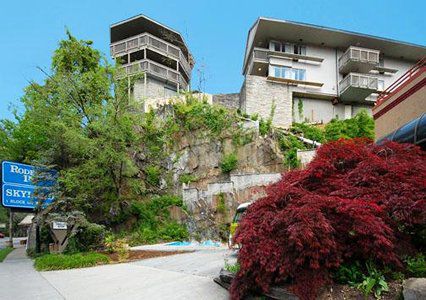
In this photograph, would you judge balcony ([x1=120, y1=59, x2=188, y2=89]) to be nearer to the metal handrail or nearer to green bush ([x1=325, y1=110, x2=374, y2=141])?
green bush ([x1=325, y1=110, x2=374, y2=141])

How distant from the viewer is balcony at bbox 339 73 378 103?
35.8 m

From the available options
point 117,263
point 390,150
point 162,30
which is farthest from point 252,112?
point 390,150

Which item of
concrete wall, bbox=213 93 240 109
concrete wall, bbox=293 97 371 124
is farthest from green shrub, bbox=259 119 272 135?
concrete wall, bbox=213 93 240 109

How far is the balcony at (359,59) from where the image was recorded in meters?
37.0

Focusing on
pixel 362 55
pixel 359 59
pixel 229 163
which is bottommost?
pixel 229 163

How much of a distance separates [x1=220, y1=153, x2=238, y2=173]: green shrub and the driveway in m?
13.1

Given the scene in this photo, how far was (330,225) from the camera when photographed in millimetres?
6125

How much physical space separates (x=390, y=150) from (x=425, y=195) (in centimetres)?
208

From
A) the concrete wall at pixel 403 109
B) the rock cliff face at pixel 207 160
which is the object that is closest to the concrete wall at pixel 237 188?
the rock cliff face at pixel 207 160

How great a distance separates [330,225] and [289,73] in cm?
3258

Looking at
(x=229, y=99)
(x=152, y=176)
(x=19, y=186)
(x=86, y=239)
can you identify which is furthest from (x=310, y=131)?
(x=19, y=186)

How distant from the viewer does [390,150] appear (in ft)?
26.8

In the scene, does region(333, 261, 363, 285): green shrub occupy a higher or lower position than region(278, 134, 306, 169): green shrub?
lower

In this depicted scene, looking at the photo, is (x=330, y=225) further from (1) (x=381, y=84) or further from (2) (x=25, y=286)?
(1) (x=381, y=84)
